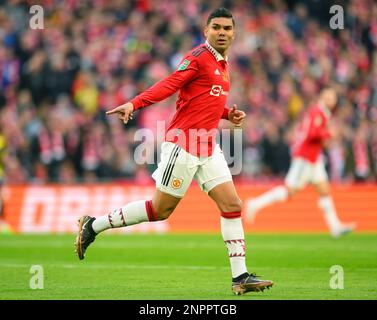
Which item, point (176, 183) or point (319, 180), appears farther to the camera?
point (319, 180)

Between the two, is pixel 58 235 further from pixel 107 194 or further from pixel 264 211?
pixel 264 211

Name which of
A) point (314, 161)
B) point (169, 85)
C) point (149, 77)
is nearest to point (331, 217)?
point (314, 161)

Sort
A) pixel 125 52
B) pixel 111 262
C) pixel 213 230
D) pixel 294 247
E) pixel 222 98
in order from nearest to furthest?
pixel 222 98, pixel 111 262, pixel 294 247, pixel 213 230, pixel 125 52

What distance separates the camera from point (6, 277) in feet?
36.0

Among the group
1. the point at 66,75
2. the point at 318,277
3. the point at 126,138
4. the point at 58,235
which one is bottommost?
the point at 318,277

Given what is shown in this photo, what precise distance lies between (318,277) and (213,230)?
939cm

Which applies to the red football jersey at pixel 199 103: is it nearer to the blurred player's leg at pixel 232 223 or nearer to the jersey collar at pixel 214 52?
the jersey collar at pixel 214 52

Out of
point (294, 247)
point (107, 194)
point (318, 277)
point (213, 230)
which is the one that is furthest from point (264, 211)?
point (318, 277)

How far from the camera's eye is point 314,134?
18266 mm

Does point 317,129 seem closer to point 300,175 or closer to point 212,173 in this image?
point 300,175

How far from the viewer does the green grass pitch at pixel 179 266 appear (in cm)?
951

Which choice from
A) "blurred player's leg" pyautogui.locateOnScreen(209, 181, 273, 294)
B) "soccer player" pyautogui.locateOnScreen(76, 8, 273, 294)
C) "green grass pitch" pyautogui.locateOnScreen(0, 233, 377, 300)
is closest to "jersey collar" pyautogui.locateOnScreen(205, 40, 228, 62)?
"soccer player" pyautogui.locateOnScreen(76, 8, 273, 294)

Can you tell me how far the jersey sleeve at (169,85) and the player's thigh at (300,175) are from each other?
29.7 ft

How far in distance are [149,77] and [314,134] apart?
674 cm
